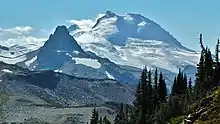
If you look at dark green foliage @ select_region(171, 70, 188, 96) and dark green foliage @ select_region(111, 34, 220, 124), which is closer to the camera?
dark green foliage @ select_region(111, 34, 220, 124)

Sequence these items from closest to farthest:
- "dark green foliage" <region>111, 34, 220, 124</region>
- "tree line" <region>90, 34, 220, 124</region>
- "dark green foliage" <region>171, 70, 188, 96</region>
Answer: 1. "dark green foliage" <region>111, 34, 220, 124</region>
2. "tree line" <region>90, 34, 220, 124</region>
3. "dark green foliage" <region>171, 70, 188, 96</region>

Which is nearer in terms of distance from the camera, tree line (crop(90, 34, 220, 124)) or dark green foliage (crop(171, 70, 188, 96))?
tree line (crop(90, 34, 220, 124))

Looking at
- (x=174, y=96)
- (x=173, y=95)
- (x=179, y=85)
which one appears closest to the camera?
(x=174, y=96)

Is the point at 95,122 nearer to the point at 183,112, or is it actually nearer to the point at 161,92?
the point at 161,92

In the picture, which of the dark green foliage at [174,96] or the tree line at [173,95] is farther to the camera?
the tree line at [173,95]

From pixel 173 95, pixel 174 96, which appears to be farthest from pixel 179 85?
pixel 174 96

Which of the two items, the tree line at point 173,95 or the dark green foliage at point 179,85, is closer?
the tree line at point 173,95

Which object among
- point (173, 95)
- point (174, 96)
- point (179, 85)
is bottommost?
point (174, 96)

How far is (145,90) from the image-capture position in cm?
12912

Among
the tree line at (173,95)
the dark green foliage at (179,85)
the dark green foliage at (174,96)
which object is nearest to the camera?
the dark green foliage at (174,96)

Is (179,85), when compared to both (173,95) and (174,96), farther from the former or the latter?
(174,96)

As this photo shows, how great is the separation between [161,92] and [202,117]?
193 feet

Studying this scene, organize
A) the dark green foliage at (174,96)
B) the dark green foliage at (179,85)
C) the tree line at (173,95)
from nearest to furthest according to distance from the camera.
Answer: the dark green foliage at (174,96), the tree line at (173,95), the dark green foliage at (179,85)

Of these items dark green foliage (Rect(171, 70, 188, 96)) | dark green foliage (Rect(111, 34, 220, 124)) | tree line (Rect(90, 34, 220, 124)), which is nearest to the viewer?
dark green foliage (Rect(111, 34, 220, 124))
